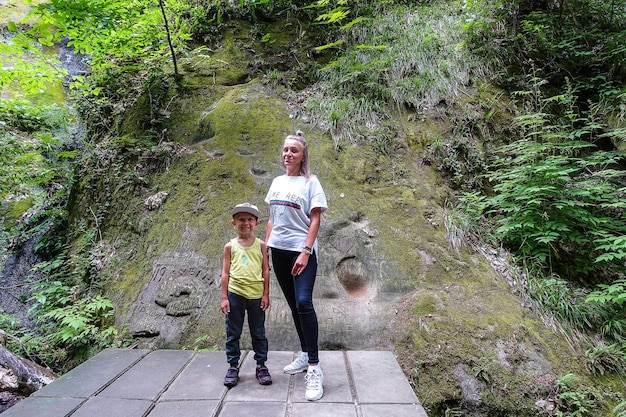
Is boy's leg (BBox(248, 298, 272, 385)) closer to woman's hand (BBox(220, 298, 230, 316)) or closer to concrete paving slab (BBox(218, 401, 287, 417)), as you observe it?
woman's hand (BBox(220, 298, 230, 316))

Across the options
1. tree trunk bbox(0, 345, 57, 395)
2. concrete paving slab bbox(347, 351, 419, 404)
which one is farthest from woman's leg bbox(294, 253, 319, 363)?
tree trunk bbox(0, 345, 57, 395)

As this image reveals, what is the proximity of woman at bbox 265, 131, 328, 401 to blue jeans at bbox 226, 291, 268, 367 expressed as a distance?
29 centimetres

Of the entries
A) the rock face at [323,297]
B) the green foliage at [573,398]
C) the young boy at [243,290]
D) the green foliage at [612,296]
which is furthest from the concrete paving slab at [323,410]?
the green foliage at [612,296]

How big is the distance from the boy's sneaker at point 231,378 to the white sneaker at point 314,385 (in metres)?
0.56

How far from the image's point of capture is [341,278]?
4289mm

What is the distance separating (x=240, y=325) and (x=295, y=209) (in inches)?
39.6

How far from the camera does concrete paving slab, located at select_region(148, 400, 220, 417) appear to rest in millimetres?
2416

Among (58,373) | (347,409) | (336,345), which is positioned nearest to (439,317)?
(336,345)

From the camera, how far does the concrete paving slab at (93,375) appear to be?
2676mm

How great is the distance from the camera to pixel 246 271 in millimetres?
2748

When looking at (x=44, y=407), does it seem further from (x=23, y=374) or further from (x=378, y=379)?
(x=378, y=379)

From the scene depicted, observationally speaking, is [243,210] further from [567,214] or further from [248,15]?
[248,15]

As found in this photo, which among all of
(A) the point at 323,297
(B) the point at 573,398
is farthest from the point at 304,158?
(B) the point at 573,398

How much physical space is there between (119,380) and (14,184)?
5.17 metres
